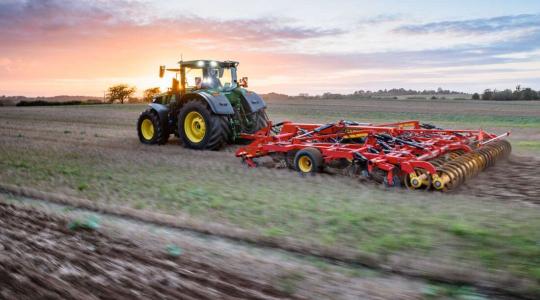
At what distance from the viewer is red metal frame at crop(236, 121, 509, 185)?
626 cm

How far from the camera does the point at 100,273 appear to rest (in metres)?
3.42

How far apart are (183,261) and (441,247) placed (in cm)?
196

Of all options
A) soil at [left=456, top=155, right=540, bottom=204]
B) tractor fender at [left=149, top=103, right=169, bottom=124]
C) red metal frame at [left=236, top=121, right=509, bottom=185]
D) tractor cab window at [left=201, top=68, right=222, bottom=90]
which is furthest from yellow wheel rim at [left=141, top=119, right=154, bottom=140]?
soil at [left=456, top=155, right=540, bottom=204]

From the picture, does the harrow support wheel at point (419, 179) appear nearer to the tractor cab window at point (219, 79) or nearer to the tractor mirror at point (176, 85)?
the tractor cab window at point (219, 79)

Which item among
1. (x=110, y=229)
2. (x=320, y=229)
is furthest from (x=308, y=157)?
(x=110, y=229)

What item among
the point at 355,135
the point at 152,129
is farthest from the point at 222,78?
the point at 355,135

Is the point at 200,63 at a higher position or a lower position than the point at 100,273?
higher

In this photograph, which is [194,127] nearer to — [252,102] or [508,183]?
[252,102]

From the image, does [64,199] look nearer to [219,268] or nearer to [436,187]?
[219,268]

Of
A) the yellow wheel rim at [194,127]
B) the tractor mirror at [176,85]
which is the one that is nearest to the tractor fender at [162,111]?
the tractor mirror at [176,85]

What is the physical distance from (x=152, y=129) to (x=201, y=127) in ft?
5.94

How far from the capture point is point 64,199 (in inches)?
219

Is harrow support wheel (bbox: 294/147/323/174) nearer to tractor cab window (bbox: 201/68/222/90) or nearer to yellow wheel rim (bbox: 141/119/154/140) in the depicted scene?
tractor cab window (bbox: 201/68/222/90)

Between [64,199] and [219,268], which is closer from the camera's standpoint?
[219,268]
